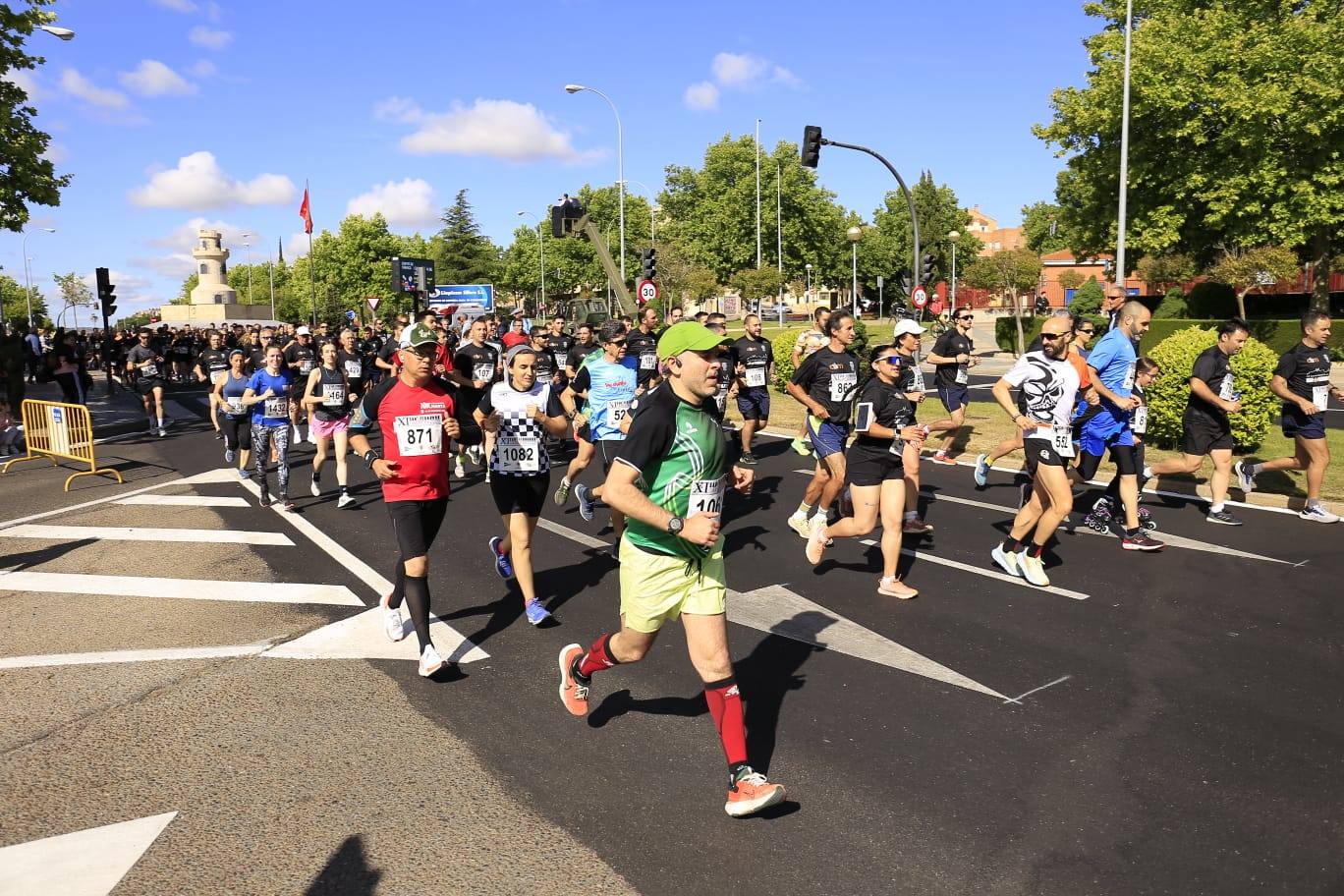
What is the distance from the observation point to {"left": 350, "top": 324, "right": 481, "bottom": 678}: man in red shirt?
5461mm

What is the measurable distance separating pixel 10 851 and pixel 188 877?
814 mm

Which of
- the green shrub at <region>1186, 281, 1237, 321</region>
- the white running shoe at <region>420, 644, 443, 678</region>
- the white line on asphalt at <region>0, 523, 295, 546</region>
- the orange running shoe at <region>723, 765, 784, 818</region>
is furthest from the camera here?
the green shrub at <region>1186, 281, 1237, 321</region>

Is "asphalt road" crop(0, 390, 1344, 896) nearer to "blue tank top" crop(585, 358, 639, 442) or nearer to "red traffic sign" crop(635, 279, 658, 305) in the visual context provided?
"blue tank top" crop(585, 358, 639, 442)

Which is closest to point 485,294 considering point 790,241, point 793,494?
point 790,241

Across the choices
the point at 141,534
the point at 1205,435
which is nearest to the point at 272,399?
the point at 141,534

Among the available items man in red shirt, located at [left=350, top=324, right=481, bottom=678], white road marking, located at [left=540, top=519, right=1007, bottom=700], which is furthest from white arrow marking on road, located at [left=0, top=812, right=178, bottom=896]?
white road marking, located at [left=540, top=519, right=1007, bottom=700]

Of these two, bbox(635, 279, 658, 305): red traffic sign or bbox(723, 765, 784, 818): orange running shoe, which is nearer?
bbox(723, 765, 784, 818): orange running shoe

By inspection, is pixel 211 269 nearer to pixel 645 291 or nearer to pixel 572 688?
pixel 645 291

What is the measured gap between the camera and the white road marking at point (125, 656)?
5.89 meters

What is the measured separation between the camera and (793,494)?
11039mm

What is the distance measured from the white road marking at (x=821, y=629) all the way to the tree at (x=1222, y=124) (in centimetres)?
2771

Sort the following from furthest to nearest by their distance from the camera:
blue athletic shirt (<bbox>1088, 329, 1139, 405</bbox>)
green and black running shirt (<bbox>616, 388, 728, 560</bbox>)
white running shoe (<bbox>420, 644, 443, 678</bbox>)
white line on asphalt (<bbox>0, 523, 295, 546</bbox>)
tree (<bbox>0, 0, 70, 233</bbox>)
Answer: tree (<bbox>0, 0, 70, 233</bbox>) → white line on asphalt (<bbox>0, 523, 295, 546</bbox>) → blue athletic shirt (<bbox>1088, 329, 1139, 405</bbox>) → white running shoe (<bbox>420, 644, 443, 678</bbox>) → green and black running shirt (<bbox>616, 388, 728, 560</bbox>)

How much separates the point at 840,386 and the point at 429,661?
4667mm

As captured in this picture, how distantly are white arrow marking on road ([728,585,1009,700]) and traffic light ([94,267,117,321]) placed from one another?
25267mm
